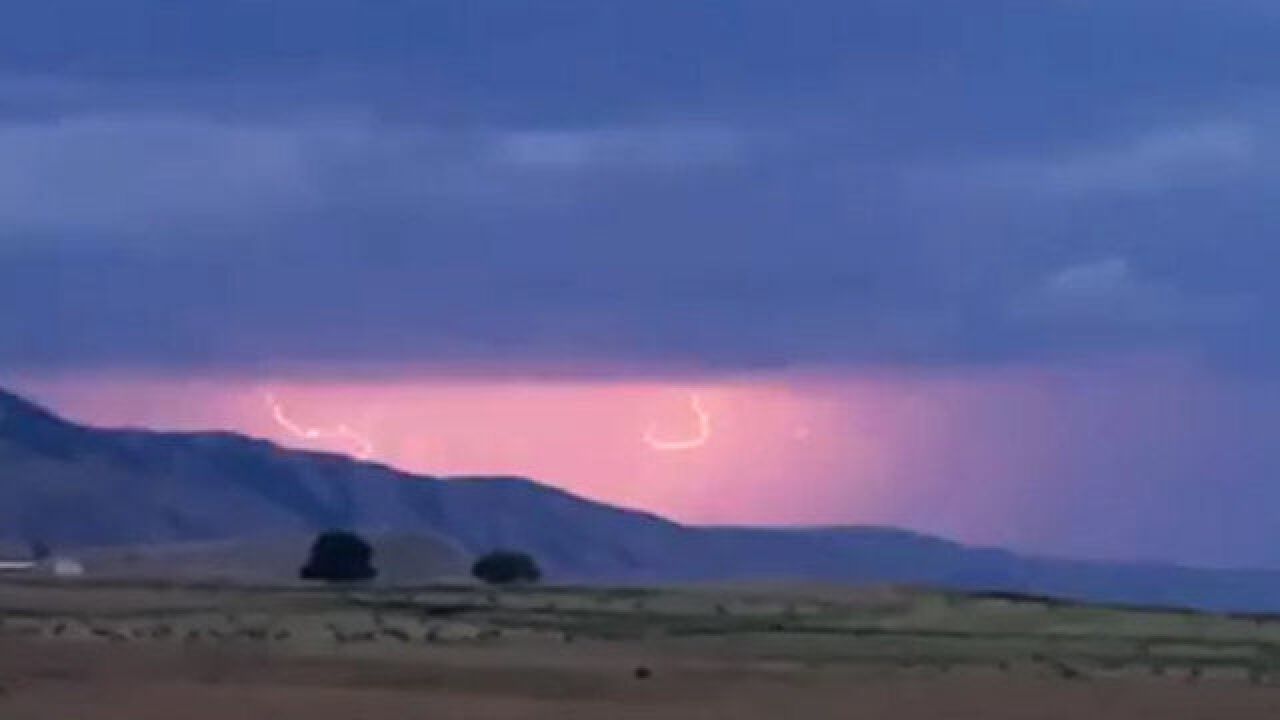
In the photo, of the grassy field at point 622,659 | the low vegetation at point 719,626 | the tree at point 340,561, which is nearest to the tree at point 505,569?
the tree at point 340,561

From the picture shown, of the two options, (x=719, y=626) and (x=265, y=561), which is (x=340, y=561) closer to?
(x=265, y=561)

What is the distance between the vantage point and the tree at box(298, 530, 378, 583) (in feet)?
470

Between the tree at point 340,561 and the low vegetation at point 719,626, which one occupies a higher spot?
the tree at point 340,561

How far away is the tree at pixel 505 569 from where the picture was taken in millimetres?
149750

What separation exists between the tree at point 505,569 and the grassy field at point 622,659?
41742 millimetres

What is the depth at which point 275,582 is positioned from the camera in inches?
5546

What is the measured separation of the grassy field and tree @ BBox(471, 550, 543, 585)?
4174cm

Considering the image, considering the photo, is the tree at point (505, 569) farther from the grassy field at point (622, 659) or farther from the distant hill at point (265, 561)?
the grassy field at point (622, 659)

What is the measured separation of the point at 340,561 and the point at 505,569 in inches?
383

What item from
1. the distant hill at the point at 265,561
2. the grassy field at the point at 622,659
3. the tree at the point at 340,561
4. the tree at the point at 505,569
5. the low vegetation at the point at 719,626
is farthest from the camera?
the distant hill at the point at 265,561

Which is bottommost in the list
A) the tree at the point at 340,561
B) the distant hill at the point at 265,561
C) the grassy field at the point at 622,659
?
the grassy field at the point at 622,659

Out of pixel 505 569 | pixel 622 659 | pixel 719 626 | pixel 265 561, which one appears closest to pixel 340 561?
pixel 505 569

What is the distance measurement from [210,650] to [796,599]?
3945cm

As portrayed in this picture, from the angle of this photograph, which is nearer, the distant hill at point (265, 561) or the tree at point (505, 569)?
the tree at point (505, 569)
